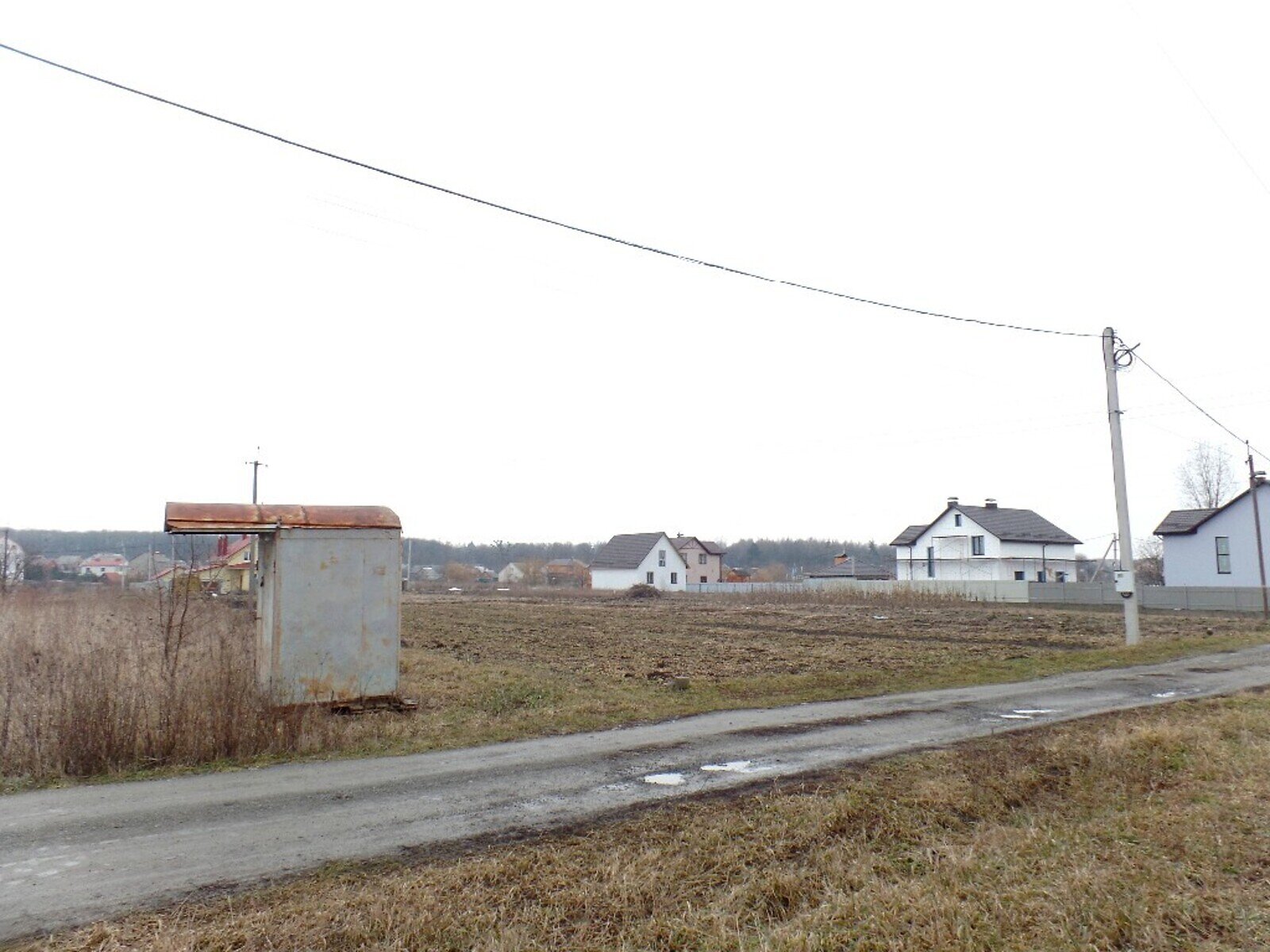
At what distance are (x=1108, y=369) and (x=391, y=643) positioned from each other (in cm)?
1753

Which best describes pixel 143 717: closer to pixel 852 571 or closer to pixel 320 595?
pixel 320 595

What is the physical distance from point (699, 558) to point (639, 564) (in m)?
17.0

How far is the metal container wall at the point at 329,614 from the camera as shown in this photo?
33.4ft

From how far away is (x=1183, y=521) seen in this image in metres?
49.1

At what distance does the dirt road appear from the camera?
5.00 m

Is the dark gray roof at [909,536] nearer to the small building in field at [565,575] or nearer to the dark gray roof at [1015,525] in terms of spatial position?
the dark gray roof at [1015,525]

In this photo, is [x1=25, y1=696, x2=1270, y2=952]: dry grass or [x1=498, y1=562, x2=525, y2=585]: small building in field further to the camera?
[x1=498, y1=562, x2=525, y2=585]: small building in field

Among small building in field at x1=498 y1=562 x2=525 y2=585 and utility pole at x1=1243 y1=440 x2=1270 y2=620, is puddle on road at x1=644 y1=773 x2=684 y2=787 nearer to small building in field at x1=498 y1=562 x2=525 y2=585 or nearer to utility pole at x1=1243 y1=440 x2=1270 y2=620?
utility pole at x1=1243 y1=440 x2=1270 y2=620

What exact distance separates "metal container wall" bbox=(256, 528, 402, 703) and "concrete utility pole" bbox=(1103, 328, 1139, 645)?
16.5 m

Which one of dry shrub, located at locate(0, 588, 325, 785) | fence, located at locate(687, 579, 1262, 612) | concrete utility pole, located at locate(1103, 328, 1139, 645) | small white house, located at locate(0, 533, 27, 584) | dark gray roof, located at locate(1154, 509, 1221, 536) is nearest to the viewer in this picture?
dry shrub, located at locate(0, 588, 325, 785)

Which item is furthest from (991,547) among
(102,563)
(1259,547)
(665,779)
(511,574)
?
(102,563)

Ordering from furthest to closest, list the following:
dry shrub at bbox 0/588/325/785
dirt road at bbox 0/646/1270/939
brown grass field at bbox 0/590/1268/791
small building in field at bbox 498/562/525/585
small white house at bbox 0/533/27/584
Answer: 1. small building in field at bbox 498/562/525/585
2. small white house at bbox 0/533/27/584
3. brown grass field at bbox 0/590/1268/791
4. dry shrub at bbox 0/588/325/785
5. dirt road at bbox 0/646/1270/939

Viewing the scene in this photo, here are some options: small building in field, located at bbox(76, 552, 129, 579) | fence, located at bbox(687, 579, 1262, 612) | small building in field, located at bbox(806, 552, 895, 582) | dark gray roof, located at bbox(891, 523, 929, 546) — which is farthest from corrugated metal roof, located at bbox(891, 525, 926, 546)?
small building in field, located at bbox(76, 552, 129, 579)

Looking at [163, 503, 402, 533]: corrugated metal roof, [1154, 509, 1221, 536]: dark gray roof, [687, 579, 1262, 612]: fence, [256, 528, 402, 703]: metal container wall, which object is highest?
[1154, 509, 1221, 536]: dark gray roof
